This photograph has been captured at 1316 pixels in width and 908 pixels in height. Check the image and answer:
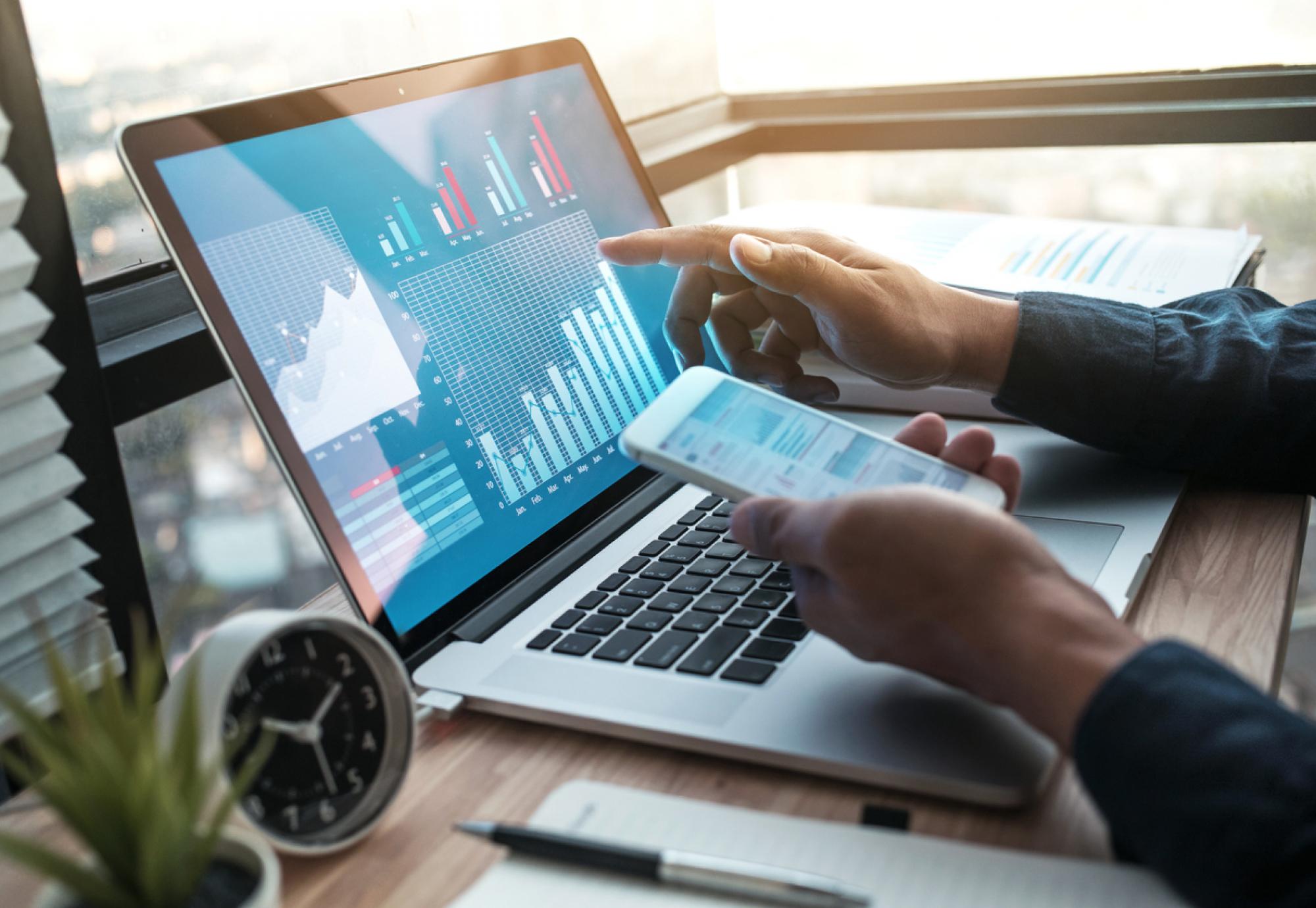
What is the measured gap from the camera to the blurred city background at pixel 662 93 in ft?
2.77

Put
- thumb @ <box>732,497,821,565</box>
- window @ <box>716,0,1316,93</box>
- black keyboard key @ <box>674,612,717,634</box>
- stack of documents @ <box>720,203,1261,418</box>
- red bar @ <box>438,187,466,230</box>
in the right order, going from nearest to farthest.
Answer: thumb @ <box>732,497,821,565</box> < black keyboard key @ <box>674,612,717,634</box> < red bar @ <box>438,187,466,230</box> < stack of documents @ <box>720,203,1261,418</box> < window @ <box>716,0,1316,93</box>

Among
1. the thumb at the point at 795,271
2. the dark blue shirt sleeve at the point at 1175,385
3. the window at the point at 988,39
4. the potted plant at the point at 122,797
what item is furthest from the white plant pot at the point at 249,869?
the window at the point at 988,39

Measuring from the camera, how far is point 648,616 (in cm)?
68

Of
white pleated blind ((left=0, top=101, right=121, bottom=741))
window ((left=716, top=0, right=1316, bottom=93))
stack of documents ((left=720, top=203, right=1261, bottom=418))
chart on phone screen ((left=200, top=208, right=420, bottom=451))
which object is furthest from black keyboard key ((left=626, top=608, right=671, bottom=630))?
window ((left=716, top=0, right=1316, bottom=93))

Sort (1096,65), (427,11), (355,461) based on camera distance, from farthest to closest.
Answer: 1. (1096,65)
2. (427,11)
3. (355,461)

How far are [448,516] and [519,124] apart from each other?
341 millimetres

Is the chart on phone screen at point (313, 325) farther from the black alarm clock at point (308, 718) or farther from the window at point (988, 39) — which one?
the window at point (988, 39)

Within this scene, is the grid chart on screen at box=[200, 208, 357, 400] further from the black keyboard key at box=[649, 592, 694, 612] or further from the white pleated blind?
the black keyboard key at box=[649, 592, 694, 612]

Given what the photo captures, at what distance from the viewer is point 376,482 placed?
67 centimetres

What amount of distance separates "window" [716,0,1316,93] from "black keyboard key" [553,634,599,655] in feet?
3.87

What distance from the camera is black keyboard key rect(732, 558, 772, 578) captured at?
73cm

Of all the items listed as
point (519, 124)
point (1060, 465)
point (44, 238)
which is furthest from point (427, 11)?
point (1060, 465)

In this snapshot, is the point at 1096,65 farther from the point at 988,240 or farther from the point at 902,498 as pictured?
the point at 902,498

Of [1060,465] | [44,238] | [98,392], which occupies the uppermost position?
[44,238]
